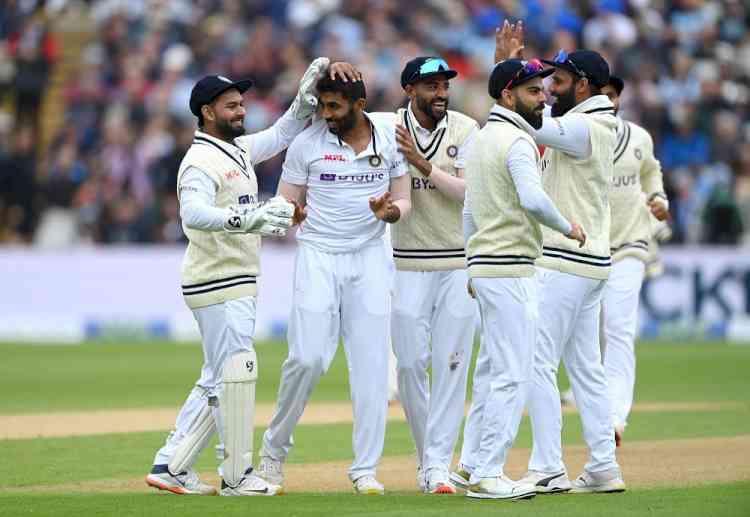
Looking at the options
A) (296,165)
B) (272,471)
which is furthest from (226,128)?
(272,471)

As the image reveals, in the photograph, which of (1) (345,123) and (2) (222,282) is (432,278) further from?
(2) (222,282)

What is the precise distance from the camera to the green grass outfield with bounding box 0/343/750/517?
782 cm

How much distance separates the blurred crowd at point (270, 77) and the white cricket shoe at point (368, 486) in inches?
541

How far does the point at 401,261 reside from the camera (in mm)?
9047

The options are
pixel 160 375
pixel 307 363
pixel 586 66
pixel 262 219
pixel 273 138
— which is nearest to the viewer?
pixel 262 219

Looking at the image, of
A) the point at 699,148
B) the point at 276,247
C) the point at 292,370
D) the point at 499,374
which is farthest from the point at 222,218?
the point at 699,148

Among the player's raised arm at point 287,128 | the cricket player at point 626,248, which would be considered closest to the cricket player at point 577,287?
the player's raised arm at point 287,128

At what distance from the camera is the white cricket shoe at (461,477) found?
349 inches

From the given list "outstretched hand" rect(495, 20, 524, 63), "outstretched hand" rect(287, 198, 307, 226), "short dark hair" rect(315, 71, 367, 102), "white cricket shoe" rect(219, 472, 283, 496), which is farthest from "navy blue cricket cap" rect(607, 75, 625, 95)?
"white cricket shoe" rect(219, 472, 283, 496)

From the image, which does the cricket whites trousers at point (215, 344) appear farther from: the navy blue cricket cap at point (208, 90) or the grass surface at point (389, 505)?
the navy blue cricket cap at point (208, 90)

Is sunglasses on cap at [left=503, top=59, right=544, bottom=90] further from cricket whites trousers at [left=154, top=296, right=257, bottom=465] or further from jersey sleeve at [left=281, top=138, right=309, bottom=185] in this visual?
cricket whites trousers at [left=154, top=296, right=257, bottom=465]

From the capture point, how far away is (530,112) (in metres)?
8.34

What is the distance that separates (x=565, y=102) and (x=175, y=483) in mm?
3300

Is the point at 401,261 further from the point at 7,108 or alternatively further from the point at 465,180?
the point at 7,108
